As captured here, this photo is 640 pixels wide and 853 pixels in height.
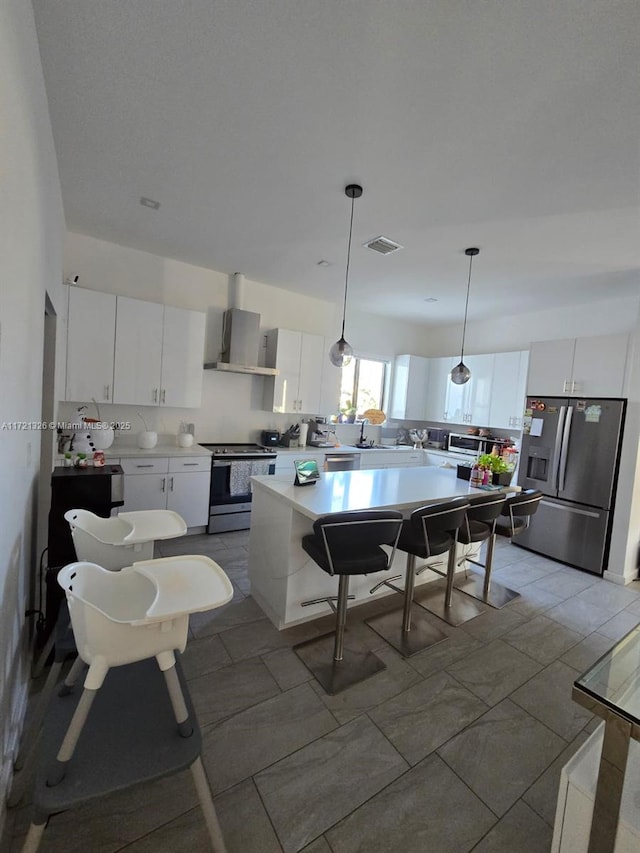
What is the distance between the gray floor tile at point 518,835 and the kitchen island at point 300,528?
55.5 inches

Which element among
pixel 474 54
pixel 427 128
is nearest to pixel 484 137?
pixel 427 128

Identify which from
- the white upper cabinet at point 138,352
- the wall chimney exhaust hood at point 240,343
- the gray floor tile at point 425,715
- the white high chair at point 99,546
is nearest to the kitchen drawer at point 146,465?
the white upper cabinet at point 138,352

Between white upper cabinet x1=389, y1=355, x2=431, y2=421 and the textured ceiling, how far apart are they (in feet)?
8.75

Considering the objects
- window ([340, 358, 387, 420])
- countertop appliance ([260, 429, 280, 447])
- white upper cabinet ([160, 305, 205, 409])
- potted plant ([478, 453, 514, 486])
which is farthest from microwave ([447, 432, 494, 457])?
white upper cabinet ([160, 305, 205, 409])

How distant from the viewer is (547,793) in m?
1.56

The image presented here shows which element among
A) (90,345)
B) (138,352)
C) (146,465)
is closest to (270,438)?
(146,465)

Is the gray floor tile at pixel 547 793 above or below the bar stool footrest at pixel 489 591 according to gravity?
below

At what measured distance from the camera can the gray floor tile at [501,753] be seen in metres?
1.57

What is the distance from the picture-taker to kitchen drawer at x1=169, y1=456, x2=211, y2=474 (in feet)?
12.4

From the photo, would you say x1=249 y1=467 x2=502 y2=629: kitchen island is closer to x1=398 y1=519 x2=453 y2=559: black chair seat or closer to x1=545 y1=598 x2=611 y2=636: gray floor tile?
x1=398 y1=519 x2=453 y2=559: black chair seat

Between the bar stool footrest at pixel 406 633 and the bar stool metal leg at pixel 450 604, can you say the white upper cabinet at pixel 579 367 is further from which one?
the bar stool footrest at pixel 406 633

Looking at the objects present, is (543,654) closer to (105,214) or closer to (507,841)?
(507,841)

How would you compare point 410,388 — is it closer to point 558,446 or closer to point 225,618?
point 558,446

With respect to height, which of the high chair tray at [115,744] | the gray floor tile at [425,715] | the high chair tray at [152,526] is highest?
the high chair tray at [152,526]
